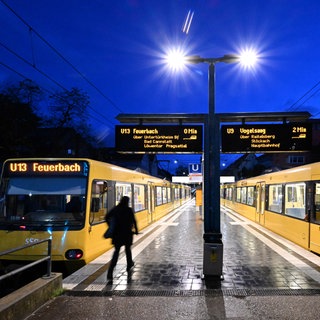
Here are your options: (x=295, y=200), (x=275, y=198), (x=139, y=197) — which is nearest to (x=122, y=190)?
(x=139, y=197)

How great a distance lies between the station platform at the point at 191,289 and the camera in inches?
218

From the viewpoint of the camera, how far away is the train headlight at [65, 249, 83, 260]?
824cm

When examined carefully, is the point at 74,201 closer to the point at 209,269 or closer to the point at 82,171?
the point at 82,171

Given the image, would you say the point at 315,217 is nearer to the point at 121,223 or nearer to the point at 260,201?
the point at 121,223

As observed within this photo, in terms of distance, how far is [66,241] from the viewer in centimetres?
824

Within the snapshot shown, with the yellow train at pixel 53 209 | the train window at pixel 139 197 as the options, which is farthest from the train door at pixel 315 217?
the train window at pixel 139 197

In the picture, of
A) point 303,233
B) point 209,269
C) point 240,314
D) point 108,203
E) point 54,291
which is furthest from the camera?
point 303,233

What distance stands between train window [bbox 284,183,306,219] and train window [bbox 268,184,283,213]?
1.11 metres

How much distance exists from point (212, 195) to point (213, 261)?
1.41 m

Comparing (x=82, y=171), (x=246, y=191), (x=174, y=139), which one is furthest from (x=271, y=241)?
(x=246, y=191)

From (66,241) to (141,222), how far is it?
8921mm

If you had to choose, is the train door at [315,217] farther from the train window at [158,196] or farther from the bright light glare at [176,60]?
the train window at [158,196]

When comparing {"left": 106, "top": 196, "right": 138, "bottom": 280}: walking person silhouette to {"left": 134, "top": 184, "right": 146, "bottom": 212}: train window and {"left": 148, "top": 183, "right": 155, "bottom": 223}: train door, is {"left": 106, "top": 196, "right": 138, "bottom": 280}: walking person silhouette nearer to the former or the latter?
{"left": 134, "top": 184, "right": 146, "bottom": 212}: train window

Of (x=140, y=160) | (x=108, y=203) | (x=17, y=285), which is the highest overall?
(x=140, y=160)
